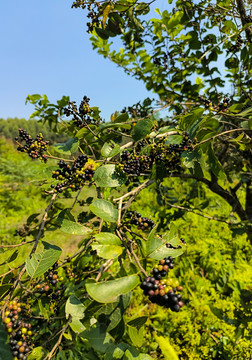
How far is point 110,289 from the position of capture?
67 cm

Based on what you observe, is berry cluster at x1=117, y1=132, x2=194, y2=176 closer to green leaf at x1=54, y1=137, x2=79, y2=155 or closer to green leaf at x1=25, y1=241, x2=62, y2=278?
green leaf at x1=54, y1=137, x2=79, y2=155

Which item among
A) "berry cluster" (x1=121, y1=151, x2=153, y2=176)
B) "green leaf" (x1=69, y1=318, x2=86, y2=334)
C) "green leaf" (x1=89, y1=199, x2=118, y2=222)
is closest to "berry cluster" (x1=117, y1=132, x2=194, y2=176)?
"berry cluster" (x1=121, y1=151, x2=153, y2=176)

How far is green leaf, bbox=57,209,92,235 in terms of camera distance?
103 cm

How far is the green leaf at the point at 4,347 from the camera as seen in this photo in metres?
0.78

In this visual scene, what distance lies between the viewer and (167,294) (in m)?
0.71

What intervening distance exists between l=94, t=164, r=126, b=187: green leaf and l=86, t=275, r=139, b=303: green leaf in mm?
547

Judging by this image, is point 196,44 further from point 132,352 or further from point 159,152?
point 132,352

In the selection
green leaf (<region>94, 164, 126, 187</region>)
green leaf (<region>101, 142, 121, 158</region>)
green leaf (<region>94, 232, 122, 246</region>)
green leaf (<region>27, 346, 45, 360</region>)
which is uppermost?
green leaf (<region>101, 142, 121, 158</region>)

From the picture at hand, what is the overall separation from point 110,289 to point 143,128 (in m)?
0.92

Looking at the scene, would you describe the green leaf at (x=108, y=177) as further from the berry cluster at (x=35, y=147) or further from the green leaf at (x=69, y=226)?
the berry cluster at (x=35, y=147)

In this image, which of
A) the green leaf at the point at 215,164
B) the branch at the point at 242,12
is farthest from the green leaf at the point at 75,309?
the branch at the point at 242,12

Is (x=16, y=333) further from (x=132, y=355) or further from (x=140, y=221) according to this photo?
(x=140, y=221)

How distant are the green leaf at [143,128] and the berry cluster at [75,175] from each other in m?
0.36

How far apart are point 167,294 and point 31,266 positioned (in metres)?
0.62
